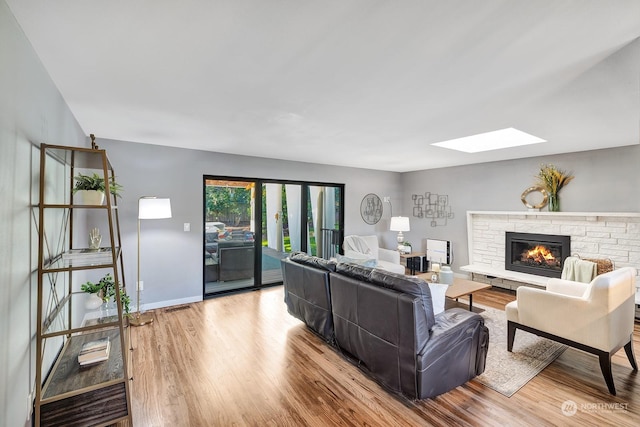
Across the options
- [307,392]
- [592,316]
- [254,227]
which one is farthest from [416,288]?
[254,227]

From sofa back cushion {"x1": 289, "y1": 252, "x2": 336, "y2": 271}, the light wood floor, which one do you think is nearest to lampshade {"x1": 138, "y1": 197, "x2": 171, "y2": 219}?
the light wood floor

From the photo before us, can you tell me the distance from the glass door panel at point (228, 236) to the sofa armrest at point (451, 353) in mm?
3442

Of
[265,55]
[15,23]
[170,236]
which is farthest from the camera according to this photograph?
[170,236]

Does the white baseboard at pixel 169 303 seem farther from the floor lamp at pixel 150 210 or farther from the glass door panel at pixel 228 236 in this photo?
the floor lamp at pixel 150 210

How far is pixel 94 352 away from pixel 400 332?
88.3 inches

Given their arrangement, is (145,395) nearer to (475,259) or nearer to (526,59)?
(526,59)

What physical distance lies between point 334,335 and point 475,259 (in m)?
3.95

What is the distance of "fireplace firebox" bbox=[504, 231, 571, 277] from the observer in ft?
14.9

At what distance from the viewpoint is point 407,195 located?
699cm

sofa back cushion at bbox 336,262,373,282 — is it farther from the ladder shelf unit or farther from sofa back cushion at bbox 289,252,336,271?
the ladder shelf unit


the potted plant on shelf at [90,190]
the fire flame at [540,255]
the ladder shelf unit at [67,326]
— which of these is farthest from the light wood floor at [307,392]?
the fire flame at [540,255]

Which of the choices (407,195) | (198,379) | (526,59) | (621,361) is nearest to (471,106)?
(526,59)

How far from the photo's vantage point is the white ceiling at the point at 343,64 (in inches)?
51.5

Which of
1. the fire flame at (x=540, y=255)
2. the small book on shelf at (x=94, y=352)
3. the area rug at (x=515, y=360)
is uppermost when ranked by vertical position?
the fire flame at (x=540, y=255)
